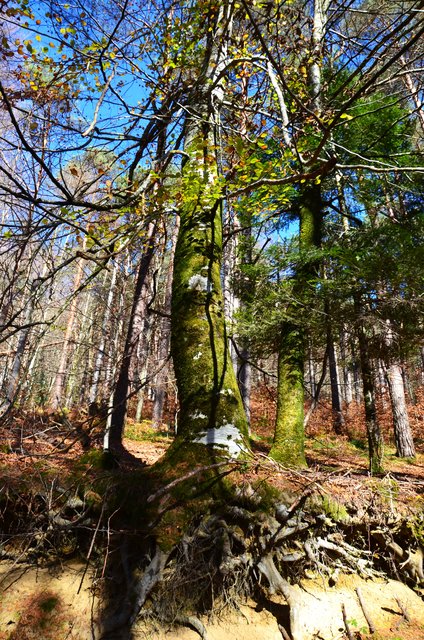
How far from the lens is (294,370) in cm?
608

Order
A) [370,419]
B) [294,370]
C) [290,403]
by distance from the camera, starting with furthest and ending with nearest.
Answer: [370,419], [294,370], [290,403]

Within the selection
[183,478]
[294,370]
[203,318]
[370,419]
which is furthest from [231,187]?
[370,419]

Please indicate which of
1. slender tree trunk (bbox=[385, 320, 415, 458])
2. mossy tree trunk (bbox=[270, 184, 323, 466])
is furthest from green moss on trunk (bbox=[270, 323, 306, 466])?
slender tree trunk (bbox=[385, 320, 415, 458])

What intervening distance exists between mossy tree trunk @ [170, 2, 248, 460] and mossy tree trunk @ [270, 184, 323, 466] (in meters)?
2.60

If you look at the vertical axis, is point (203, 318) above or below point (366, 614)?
above

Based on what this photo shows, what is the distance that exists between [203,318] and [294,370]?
3.15 metres

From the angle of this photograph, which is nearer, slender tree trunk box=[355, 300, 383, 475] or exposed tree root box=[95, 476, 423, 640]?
exposed tree root box=[95, 476, 423, 640]

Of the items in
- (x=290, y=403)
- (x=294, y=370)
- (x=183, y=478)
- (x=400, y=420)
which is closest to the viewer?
(x=183, y=478)

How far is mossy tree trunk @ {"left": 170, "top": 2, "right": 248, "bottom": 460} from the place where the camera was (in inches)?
121

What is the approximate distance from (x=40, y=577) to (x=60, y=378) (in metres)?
13.9

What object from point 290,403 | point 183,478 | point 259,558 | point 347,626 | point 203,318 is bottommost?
point 347,626

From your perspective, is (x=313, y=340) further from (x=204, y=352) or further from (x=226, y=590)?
(x=226, y=590)

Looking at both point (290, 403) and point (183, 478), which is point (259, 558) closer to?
point (183, 478)

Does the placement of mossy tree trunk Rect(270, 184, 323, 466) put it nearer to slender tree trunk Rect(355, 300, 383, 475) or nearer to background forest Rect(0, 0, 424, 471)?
background forest Rect(0, 0, 424, 471)
